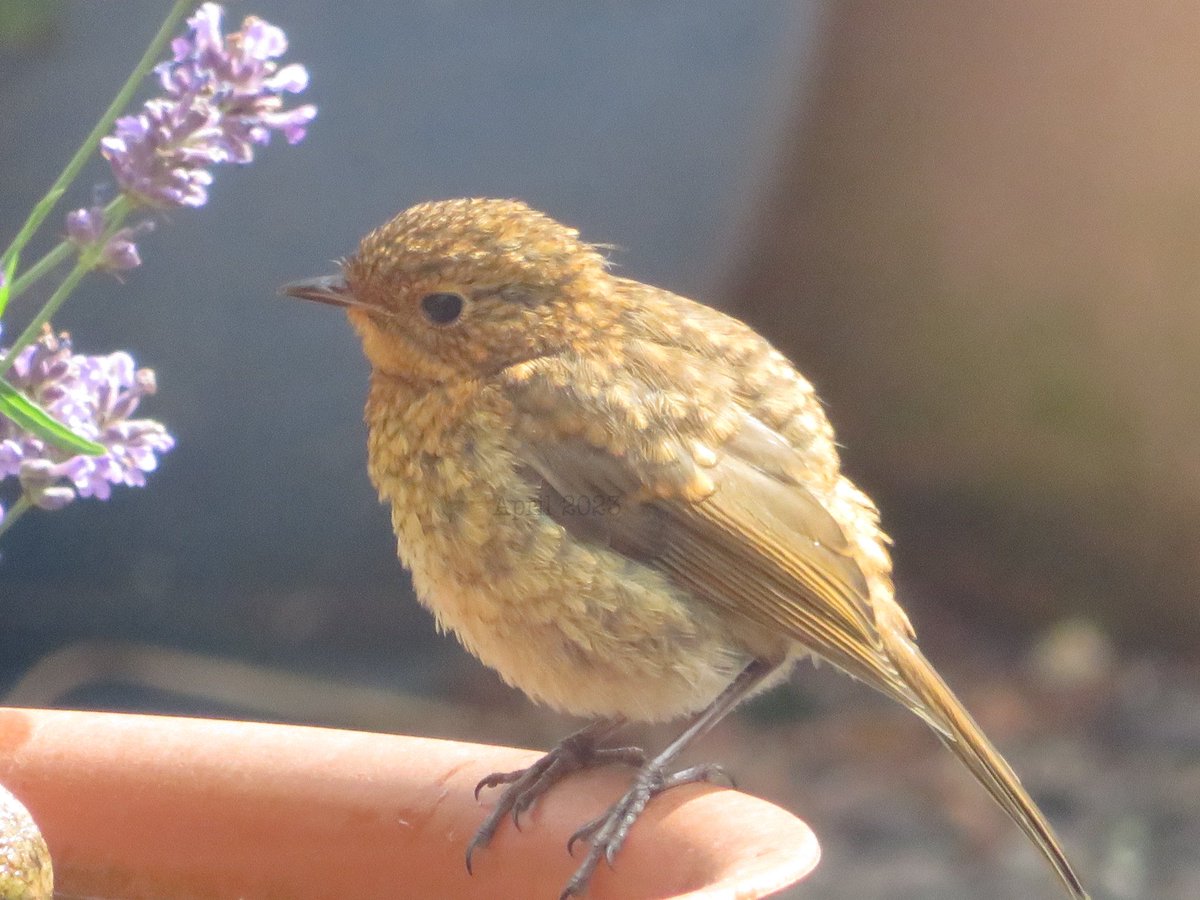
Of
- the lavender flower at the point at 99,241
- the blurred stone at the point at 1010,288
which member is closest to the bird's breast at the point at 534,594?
the lavender flower at the point at 99,241

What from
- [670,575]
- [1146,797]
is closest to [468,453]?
[670,575]

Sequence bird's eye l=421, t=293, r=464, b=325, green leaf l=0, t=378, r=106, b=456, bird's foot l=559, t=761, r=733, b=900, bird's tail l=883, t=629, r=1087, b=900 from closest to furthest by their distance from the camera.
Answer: green leaf l=0, t=378, r=106, b=456
bird's foot l=559, t=761, r=733, b=900
bird's tail l=883, t=629, r=1087, b=900
bird's eye l=421, t=293, r=464, b=325

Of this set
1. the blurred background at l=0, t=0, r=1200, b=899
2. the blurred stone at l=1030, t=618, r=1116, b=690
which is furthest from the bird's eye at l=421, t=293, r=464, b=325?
the blurred stone at l=1030, t=618, r=1116, b=690

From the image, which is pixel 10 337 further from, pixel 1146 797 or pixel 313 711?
pixel 1146 797

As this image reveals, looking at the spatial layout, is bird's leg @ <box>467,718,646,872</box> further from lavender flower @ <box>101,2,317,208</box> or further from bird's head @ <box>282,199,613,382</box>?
lavender flower @ <box>101,2,317,208</box>

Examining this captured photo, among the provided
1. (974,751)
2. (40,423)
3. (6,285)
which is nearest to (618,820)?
(974,751)

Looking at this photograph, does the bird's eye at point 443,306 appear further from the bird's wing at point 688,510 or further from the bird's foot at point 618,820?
the bird's foot at point 618,820
